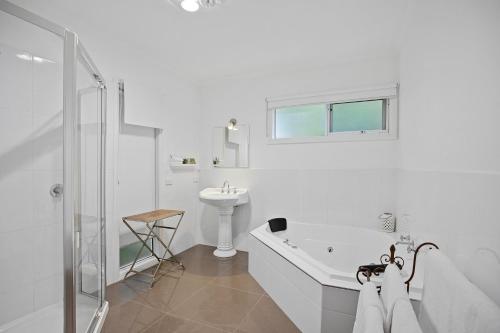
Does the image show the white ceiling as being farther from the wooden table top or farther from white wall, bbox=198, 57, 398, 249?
the wooden table top

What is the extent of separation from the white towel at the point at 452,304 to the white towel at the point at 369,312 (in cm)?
17

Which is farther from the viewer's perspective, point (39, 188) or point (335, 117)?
point (335, 117)

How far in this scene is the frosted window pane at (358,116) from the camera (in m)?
2.89

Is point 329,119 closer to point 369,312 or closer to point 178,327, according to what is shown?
point 369,312

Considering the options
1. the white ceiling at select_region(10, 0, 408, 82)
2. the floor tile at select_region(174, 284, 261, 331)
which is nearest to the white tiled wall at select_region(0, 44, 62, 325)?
the white ceiling at select_region(10, 0, 408, 82)

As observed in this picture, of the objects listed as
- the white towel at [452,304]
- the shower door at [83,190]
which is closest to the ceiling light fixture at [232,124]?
the shower door at [83,190]

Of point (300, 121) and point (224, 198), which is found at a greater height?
point (300, 121)

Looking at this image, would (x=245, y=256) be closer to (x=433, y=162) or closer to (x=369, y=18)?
(x=433, y=162)

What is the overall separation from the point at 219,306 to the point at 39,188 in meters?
1.62

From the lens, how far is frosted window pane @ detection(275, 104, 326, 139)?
3.14m

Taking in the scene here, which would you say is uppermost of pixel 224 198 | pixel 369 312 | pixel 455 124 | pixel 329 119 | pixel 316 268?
pixel 329 119

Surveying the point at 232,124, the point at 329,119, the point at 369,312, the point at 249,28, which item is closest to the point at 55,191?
the point at 369,312

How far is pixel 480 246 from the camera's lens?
3.34 feet

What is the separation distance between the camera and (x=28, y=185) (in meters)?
1.66
